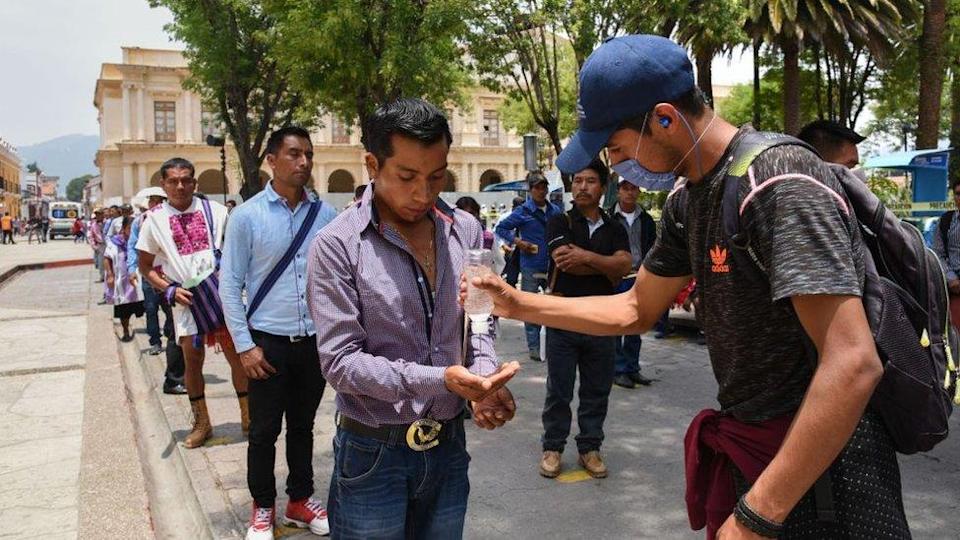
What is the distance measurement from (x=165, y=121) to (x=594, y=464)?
58.6 metres

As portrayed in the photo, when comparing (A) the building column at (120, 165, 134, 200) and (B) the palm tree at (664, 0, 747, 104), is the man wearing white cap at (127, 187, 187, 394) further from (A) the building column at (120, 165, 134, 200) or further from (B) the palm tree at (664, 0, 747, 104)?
(A) the building column at (120, 165, 134, 200)

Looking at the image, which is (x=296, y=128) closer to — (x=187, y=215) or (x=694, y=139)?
(x=187, y=215)

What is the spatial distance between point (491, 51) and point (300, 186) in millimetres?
13292

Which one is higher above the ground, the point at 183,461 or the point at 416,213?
the point at 416,213

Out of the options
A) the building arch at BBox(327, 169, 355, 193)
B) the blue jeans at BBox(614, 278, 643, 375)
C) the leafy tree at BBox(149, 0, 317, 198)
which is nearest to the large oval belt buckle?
the blue jeans at BBox(614, 278, 643, 375)

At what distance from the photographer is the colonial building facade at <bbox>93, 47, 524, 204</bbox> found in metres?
54.3

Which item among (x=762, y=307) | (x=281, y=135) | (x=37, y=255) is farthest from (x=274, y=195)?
(x=37, y=255)

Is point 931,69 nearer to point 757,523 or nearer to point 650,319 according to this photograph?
point 650,319

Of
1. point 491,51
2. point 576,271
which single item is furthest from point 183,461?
point 491,51

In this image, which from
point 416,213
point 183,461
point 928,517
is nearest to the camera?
point 416,213

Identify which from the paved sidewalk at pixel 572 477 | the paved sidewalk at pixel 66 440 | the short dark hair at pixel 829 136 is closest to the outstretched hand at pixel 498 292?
the short dark hair at pixel 829 136

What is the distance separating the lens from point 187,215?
17.7 feet

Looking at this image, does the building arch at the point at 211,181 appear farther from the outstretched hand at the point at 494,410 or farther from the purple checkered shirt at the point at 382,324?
the outstretched hand at the point at 494,410

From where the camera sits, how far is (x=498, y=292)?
2084 millimetres
